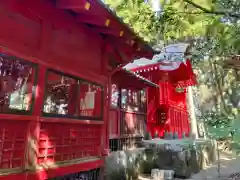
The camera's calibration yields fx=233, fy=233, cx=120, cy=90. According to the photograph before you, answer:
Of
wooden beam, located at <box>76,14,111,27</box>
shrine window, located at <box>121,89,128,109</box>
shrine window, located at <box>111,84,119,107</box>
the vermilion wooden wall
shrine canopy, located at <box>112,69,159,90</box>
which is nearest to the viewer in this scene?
the vermilion wooden wall

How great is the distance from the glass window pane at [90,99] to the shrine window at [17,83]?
4.65 feet

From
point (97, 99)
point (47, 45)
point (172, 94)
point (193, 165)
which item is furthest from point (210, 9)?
point (172, 94)

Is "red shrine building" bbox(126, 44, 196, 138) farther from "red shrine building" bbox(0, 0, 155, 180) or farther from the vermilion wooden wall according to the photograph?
the vermilion wooden wall

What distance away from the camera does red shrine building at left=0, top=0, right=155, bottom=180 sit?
368cm

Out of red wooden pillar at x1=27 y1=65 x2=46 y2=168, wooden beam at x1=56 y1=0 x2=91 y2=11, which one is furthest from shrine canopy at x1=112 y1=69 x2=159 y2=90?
red wooden pillar at x1=27 y1=65 x2=46 y2=168

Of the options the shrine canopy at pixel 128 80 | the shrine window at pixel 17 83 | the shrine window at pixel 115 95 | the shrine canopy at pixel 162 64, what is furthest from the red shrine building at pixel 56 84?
the shrine canopy at pixel 162 64

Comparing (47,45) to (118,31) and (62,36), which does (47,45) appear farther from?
(118,31)

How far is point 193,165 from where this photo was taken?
11.0 metres

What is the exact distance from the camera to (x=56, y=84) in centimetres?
516

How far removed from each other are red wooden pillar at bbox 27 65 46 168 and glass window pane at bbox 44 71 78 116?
50 centimetres

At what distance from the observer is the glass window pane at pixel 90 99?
546 centimetres

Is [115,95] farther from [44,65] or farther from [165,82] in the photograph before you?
[44,65]

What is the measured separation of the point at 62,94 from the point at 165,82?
329 inches

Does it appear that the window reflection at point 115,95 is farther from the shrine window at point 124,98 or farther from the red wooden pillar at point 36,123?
the red wooden pillar at point 36,123
